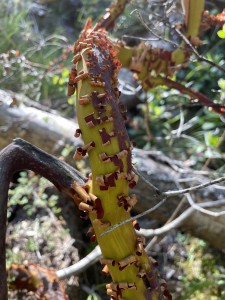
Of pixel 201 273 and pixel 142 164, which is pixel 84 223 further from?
pixel 201 273

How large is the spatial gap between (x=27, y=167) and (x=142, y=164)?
3.76 feet

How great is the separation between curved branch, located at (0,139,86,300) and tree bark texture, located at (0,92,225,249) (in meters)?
0.98

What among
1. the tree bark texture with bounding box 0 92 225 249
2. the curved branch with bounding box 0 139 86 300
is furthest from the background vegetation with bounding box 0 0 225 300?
the curved branch with bounding box 0 139 86 300

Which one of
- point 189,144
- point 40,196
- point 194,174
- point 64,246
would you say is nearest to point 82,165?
point 40,196

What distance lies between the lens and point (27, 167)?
823 mm

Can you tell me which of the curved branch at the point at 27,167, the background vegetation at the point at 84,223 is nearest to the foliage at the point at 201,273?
the background vegetation at the point at 84,223

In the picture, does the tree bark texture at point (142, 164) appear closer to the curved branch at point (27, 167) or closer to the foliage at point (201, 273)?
the foliage at point (201, 273)

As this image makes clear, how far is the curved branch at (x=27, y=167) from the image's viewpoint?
0.76 m

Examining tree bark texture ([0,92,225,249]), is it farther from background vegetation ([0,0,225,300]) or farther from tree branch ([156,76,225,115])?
tree branch ([156,76,225,115])

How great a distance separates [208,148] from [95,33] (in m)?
1.29

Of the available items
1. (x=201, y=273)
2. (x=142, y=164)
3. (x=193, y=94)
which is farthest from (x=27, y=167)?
(x=201, y=273)

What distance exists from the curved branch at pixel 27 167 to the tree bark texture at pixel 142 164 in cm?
98

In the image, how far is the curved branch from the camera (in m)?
0.76

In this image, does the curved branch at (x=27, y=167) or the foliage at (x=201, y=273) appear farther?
the foliage at (x=201, y=273)
